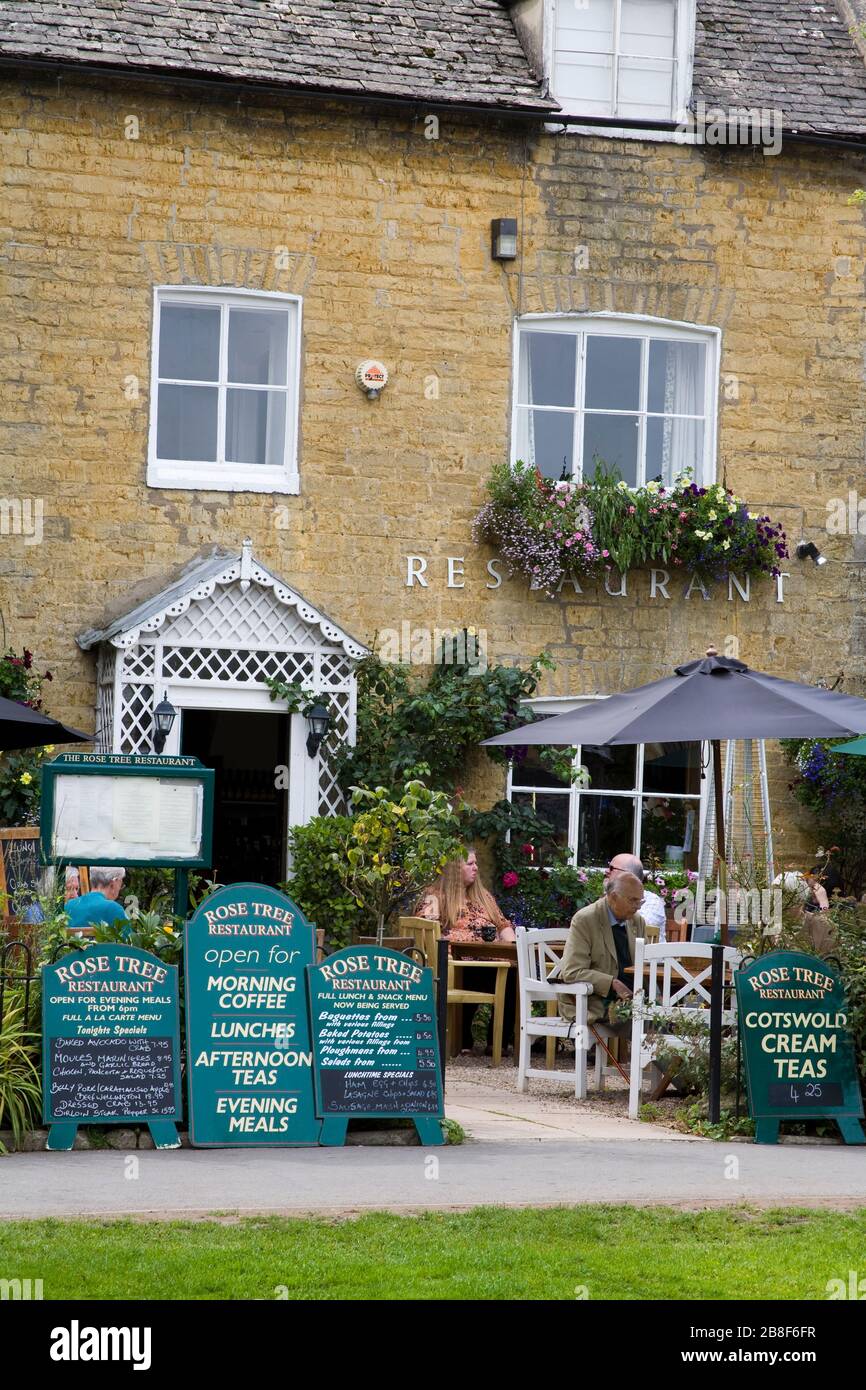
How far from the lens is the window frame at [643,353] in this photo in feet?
49.3

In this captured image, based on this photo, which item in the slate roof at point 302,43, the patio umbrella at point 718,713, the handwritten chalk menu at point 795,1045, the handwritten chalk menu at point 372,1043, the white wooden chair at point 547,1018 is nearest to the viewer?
the handwritten chalk menu at point 372,1043

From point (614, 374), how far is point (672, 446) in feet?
2.49

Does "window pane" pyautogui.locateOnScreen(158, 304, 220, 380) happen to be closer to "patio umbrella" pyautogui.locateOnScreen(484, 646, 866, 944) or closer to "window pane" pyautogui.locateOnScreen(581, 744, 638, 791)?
"window pane" pyautogui.locateOnScreen(581, 744, 638, 791)

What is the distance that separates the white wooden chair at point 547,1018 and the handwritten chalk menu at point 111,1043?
2848mm

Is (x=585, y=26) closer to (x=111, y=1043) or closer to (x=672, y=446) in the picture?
(x=672, y=446)

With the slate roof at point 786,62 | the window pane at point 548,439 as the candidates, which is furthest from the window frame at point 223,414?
the slate roof at point 786,62

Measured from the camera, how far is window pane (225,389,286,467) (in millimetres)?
14594

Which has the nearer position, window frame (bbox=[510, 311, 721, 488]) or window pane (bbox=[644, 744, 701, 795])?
window frame (bbox=[510, 311, 721, 488])

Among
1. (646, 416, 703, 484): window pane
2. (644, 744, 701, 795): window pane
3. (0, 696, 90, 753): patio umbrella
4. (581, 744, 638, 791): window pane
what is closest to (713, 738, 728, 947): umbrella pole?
(0, 696, 90, 753): patio umbrella

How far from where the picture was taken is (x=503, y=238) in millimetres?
14805

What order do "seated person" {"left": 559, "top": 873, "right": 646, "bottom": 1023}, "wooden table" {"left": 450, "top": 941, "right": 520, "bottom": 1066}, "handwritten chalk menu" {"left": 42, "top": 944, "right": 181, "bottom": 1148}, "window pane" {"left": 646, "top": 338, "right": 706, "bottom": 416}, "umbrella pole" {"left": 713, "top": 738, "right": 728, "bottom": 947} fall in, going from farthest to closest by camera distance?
"window pane" {"left": 646, "top": 338, "right": 706, "bottom": 416} → "wooden table" {"left": 450, "top": 941, "right": 520, "bottom": 1066} → "seated person" {"left": 559, "top": 873, "right": 646, "bottom": 1023} → "umbrella pole" {"left": 713, "top": 738, "right": 728, "bottom": 947} → "handwritten chalk menu" {"left": 42, "top": 944, "right": 181, "bottom": 1148}

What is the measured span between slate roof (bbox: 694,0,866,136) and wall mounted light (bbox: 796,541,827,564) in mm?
3340

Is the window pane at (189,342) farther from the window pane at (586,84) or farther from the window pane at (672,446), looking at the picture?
the window pane at (672,446)

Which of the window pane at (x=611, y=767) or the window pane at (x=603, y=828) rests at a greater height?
the window pane at (x=611, y=767)
